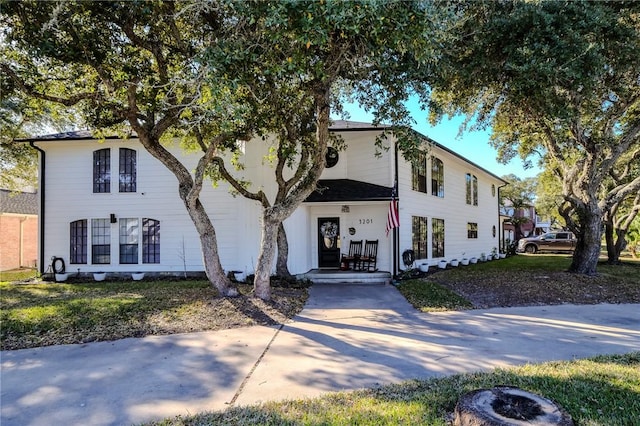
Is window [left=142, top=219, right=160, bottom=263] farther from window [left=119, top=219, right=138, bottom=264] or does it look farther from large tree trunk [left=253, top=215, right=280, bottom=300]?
large tree trunk [left=253, top=215, right=280, bottom=300]

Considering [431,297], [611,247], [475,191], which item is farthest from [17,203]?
[611,247]

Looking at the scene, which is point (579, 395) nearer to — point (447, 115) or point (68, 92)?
point (447, 115)

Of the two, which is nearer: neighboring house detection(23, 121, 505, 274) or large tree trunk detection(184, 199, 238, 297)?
large tree trunk detection(184, 199, 238, 297)

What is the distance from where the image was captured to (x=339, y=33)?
20.3 feet

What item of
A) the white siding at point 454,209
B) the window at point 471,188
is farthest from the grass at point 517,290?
the window at point 471,188

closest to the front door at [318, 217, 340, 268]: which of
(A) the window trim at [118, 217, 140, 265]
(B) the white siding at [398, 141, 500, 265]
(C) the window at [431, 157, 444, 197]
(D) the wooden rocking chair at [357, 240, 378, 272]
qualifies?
(D) the wooden rocking chair at [357, 240, 378, 272]

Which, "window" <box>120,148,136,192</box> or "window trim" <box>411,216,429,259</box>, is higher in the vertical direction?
"window" <box>120,148,136,192</box>

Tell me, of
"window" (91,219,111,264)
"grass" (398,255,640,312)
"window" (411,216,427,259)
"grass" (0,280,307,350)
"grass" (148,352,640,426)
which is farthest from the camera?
"window" (411,216,427,259)

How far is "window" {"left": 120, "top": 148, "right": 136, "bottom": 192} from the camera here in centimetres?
1350

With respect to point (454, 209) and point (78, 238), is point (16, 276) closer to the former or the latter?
point (78, 238)

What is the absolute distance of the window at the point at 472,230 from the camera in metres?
19.4

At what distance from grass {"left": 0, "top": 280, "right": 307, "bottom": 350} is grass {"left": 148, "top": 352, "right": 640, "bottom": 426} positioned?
11.2 feet

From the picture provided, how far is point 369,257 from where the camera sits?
13219 millimetres

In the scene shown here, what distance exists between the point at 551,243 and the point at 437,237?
16727 mm
